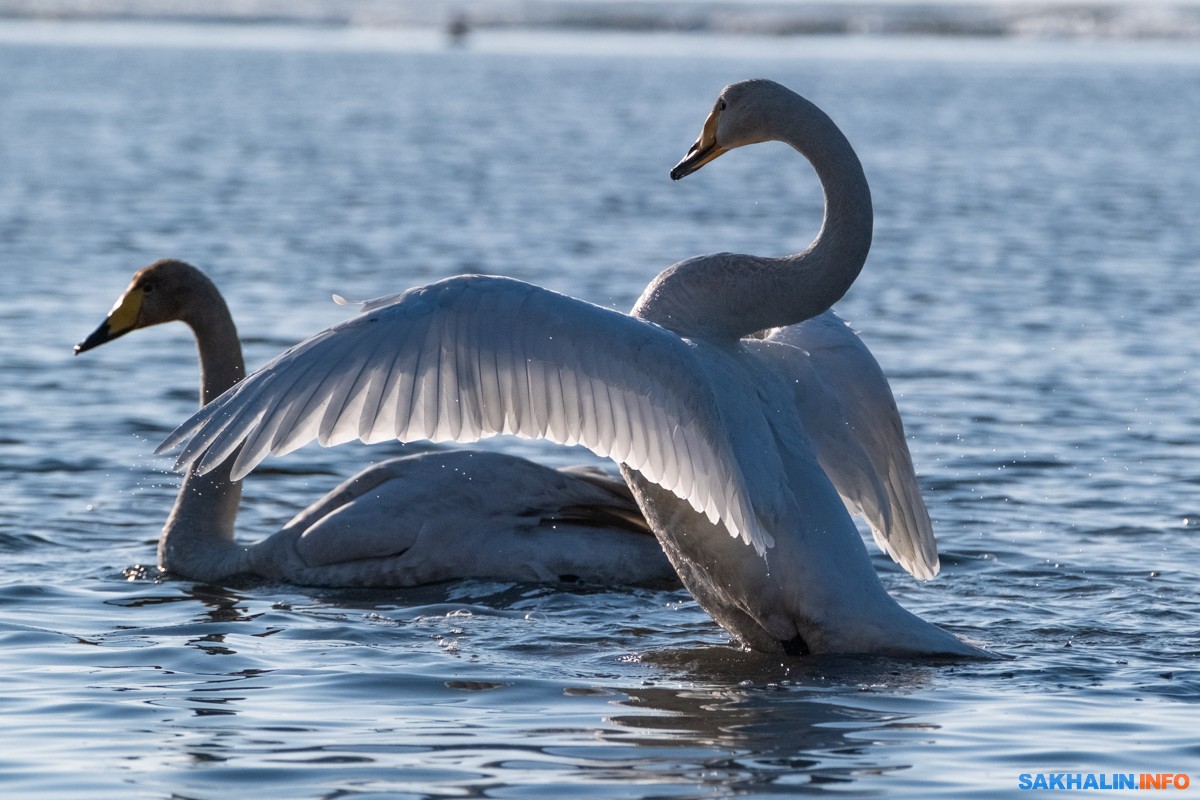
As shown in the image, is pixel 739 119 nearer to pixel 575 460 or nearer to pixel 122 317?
pixel 122 317

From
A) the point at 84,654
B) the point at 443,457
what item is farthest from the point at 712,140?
the point at 84,654

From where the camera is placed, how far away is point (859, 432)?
23.0 feet

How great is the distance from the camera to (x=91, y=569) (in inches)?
308

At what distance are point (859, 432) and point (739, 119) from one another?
1287 millimetres

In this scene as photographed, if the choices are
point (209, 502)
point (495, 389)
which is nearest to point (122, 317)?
point (209, 502)

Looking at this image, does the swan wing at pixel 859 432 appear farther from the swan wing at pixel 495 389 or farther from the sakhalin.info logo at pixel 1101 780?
the sakhalin.info logo at pixel 1101 780

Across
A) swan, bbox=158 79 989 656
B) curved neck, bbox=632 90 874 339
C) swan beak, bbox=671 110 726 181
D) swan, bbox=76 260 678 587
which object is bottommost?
swan, bbox=76 260 678 587

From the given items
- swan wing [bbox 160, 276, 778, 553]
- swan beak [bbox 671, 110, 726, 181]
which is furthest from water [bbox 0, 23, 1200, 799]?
swan beak [bbox 671, 110, 726, 181]

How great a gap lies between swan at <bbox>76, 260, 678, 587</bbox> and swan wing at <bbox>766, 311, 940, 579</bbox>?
43.5 inches

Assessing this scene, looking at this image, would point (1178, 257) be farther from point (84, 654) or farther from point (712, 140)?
point (84, 654)

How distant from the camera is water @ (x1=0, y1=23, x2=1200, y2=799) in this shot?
5.39 metres

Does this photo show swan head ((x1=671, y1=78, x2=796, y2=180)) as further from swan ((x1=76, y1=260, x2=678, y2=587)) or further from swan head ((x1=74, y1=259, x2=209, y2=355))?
swan head ((x1=74, y1=259, x2=209, y2=355))

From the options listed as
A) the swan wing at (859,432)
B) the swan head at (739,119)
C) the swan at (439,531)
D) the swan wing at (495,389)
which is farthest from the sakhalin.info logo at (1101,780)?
the swan at (439,531)

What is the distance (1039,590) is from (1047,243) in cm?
1057
